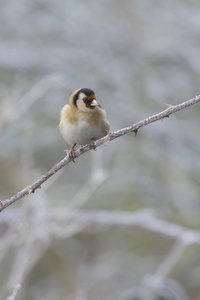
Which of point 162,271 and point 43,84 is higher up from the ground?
point 43,84

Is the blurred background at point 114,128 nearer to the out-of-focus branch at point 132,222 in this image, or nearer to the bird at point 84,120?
the out-of-focus branch at point 132,222

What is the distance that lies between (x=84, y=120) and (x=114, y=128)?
4.12m

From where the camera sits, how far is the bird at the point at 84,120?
3.28m

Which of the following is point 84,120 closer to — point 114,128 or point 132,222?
point 132,222

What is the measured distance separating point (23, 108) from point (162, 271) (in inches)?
68.9

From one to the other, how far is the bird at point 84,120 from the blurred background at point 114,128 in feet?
10.1

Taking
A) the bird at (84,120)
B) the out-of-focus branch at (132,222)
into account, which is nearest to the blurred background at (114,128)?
the out-of-focus branch at (132,222)

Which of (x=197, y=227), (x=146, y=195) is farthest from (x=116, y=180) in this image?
(x=197, y=227)

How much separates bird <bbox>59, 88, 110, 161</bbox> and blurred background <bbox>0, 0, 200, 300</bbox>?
3.09m

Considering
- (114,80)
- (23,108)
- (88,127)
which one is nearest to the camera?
(88,127)

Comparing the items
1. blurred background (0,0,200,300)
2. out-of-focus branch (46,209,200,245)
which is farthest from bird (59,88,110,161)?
blurred background (0,0,200,300)

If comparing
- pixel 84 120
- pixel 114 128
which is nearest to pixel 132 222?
pixel 84 120

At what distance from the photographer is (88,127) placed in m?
3.30

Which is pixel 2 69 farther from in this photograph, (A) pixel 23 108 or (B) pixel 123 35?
(A) pixel 23 108
